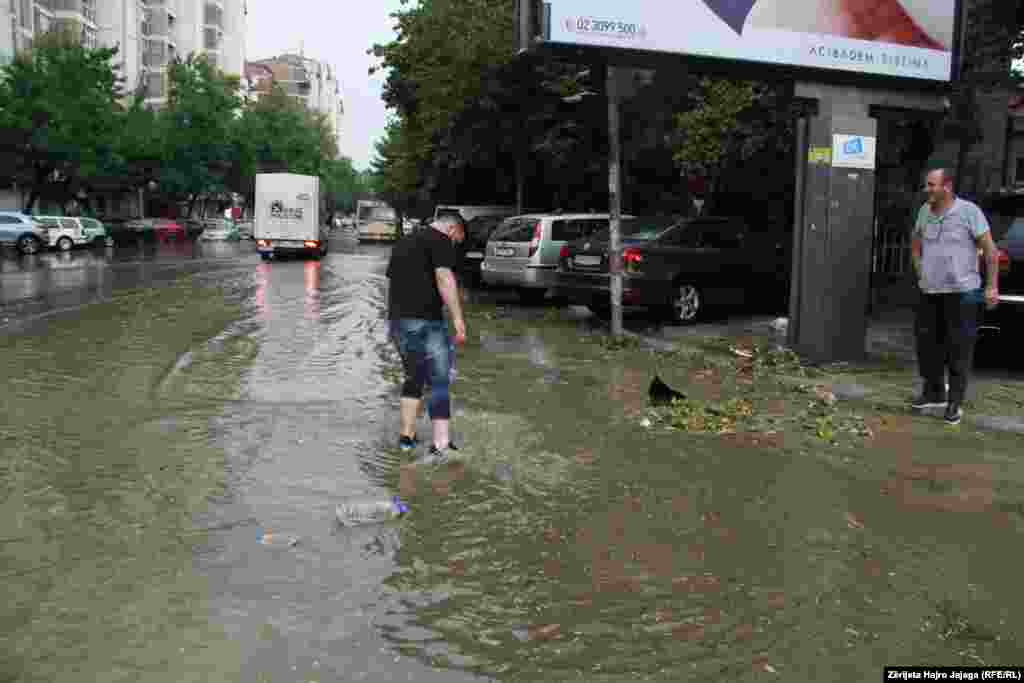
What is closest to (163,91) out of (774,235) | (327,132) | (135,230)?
(327,132)

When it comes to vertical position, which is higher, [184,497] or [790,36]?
[790,36]

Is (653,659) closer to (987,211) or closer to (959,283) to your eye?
(959,283)

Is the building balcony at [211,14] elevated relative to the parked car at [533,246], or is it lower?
elevated

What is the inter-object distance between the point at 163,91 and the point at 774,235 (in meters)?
85.3

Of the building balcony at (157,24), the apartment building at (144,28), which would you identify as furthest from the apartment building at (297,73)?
the building balcony at (157,24)

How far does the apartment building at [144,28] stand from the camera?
57.1 m

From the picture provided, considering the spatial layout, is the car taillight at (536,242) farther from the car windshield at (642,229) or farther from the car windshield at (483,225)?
the car windshield at (483,225)

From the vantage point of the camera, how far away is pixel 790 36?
11148 millimetres

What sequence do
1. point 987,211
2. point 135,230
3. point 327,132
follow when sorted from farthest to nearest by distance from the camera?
point 327,132 < point 135,230 < point 987,211

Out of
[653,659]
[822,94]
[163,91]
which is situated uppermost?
[163,91]

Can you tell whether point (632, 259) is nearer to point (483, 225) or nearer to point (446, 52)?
point (483, 225)

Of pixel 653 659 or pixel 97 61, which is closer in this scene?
pixel 653 659

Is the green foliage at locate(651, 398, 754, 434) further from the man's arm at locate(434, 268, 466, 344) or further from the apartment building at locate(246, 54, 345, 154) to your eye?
the apartment building at locate(246, 54, 345, 154)

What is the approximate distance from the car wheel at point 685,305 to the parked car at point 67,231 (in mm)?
34346
